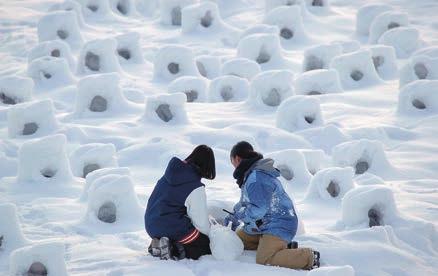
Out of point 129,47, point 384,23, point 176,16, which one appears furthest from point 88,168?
point 176,16

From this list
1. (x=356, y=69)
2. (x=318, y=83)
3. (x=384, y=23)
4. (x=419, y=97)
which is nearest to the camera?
(x=419, y=97)

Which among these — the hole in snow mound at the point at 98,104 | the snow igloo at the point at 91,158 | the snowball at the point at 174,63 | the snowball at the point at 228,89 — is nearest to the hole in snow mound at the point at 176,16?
the snowball at the point at 174,63

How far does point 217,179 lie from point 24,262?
339cm

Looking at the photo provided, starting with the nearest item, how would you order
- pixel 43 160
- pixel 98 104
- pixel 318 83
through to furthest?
pixel 43 160, pixel 98 104, pixel 318 83

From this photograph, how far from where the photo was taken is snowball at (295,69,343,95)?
1220 centimetres

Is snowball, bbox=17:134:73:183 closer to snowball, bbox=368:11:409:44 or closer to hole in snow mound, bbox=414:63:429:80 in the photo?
hole in snow mound, bbox=414:63:429:80

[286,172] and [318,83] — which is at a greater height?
[318,83]

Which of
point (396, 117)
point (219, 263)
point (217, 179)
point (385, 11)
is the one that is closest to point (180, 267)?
point (219, 263)

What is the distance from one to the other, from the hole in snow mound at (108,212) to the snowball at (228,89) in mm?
4630

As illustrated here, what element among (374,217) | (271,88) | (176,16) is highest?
(176,16)

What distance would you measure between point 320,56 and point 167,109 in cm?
353

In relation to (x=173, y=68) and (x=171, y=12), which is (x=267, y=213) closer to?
(x=173, y=68)

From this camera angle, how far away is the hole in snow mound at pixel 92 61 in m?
13.5

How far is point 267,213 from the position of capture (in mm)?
6172
